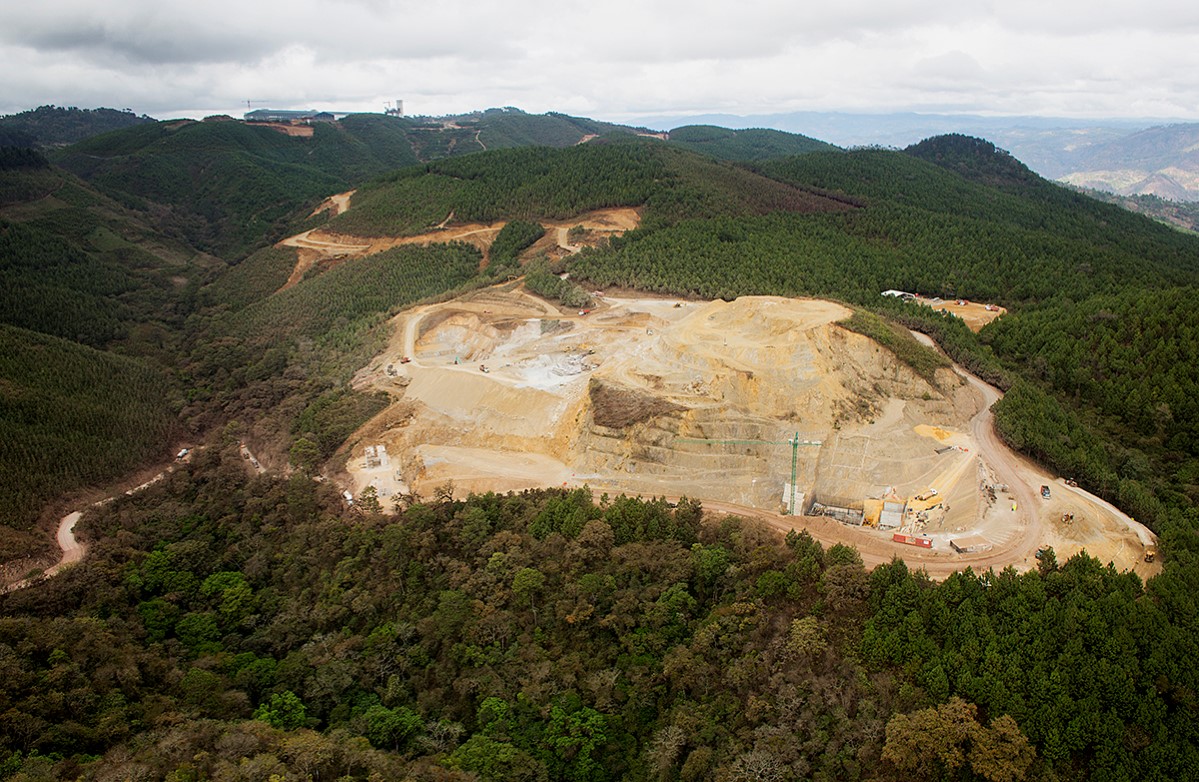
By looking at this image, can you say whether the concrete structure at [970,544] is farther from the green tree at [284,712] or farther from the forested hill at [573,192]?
the forested hill at [573,192]

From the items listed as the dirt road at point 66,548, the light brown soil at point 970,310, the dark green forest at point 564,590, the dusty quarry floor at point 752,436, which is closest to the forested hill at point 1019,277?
the dark green forest at point 564,590

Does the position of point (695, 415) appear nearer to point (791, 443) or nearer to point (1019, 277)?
point (791, 443)

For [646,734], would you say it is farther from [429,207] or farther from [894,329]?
[429,207]

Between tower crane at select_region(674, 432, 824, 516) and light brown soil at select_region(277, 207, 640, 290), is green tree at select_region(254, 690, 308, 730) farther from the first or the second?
light brown soil at select_region(277, 207, 640, 290)

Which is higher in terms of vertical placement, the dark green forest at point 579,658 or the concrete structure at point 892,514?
the concrete structure at point 892,514

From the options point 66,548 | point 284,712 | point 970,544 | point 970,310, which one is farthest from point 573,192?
point 284,712

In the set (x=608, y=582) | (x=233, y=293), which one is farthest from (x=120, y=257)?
(x=608, y=582)

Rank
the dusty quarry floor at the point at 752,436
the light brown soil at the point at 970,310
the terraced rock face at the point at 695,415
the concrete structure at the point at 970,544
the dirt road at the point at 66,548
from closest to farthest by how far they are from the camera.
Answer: the concrete structure at the point at 970,544, the dusty quarry floor at the point at 752,436, the dirt road at the point at 66,548, the terraced rock face at the point at 695,415, the light brown soil at the point at 970,310

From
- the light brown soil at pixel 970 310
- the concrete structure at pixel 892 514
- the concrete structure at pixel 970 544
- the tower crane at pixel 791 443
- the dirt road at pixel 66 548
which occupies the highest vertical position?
the light brown soil at pixel 970 310
